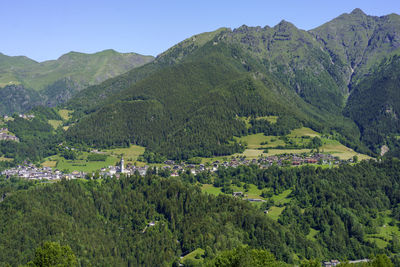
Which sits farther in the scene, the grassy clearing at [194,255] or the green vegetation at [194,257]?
the grassy clearing at [194,255]

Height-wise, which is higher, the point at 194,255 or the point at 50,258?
the point at 50,258

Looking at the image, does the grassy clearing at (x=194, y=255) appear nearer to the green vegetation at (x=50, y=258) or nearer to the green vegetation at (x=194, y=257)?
the green vegetation at (x=194, y=257)

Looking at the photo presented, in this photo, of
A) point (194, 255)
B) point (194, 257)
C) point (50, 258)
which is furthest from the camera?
point (194, 255)

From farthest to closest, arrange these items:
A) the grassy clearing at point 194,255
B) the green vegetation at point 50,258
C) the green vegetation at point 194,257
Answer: the grassy clearing at point 194,255
the green vegetation at point 194,257
the green vegetation at point 50,258

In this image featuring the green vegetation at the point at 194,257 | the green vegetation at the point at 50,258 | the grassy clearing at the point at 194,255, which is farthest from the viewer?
the grassy clearing at the point at 194,255

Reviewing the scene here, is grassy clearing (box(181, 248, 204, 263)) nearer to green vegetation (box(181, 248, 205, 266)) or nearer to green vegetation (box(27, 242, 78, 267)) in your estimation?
green vegetation (box(181, 248, 205, 266))

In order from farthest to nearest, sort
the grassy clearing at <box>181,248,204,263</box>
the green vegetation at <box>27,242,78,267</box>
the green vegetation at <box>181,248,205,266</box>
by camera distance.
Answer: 1. the grassy clearing at <box>181,248,204,263</box>
2. the green vegetation at <box>181,248,205,266</box>
3. the green vegetation at <box>27,242,78,267</box>

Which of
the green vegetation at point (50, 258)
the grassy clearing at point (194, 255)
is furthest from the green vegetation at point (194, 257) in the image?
the green vegetation at point (50, 258)

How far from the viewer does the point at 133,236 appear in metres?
197

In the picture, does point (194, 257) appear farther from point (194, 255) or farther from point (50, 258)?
point (50, 258)

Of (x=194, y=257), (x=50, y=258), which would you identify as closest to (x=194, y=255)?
(x=194, y=257)

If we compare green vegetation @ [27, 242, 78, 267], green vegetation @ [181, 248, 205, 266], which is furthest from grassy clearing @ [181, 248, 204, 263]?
green vegetation @ [27, 242, 78, 267]

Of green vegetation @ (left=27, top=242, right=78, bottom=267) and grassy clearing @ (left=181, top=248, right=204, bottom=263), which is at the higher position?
green vegetation @ (left=27, top=242, right=78, bottom=267)

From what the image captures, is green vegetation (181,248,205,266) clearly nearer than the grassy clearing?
Yes
